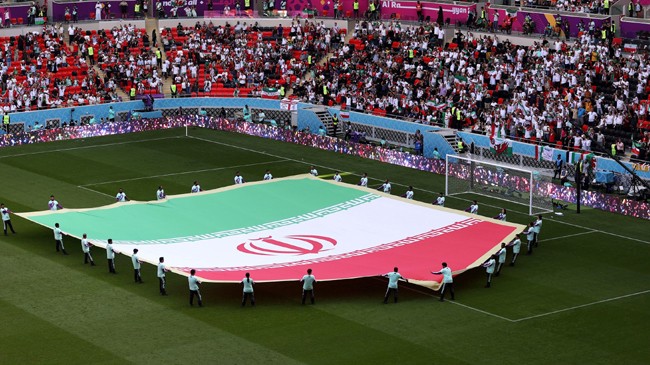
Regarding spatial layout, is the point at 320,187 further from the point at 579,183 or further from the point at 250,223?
the point at 579,183

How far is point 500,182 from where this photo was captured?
64625 millimetres

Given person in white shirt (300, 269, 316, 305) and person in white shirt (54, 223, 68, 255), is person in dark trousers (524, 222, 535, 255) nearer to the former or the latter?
person in white shirt (300, 269, 316, 305)

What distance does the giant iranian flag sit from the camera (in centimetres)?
4969

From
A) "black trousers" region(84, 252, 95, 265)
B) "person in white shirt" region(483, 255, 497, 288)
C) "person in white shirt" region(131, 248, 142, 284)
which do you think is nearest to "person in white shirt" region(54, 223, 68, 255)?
"black trousers" region(84, 252, 95, 265)

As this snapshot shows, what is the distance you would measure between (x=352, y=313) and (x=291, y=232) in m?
10.3

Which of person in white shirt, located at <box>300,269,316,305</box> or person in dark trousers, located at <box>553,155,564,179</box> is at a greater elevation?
person in dark trousers, located at <box>553,155,564,179</box>

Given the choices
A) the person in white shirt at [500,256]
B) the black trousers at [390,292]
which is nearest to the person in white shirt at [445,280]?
the black trousers at [390,292]

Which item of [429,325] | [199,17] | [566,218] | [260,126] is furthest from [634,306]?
[199,17]

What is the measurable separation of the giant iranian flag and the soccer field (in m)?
0.88

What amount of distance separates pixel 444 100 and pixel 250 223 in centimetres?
2882

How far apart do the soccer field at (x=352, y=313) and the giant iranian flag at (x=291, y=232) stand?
0.88 meters

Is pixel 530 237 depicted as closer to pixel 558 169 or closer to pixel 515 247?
pixel 515 247

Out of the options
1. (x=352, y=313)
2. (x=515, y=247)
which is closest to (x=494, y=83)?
(x=515, y=247)

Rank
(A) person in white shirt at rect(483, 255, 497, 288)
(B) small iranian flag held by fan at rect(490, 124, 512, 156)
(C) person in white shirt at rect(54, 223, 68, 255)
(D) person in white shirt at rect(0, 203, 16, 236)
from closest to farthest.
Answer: (A) person in white shirt at rect(483, 255, 497, 288)
(C) person in white shirt at rect(54, 223, 68, 255)
(D) person in white shirt at rect(0, 203, 16, 236)
(B) small iranian flag held by fan at rect(490, 124, 512, 156)
